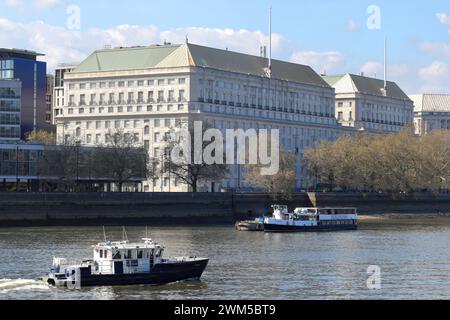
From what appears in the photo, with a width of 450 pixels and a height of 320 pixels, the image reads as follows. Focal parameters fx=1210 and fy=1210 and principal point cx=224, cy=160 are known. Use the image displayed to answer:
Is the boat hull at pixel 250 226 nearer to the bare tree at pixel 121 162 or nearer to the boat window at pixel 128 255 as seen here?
the bare tree at pixel 121 162

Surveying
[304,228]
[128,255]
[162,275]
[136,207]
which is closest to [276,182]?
[136,207]

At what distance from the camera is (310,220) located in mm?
143750

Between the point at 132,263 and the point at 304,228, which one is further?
the point at 304,228

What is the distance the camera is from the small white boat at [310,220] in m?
139

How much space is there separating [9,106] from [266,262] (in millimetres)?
115091

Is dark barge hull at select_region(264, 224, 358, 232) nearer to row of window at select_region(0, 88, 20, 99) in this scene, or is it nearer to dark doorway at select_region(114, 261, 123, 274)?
dark doorway at select_region(114, 261, 123, 274)

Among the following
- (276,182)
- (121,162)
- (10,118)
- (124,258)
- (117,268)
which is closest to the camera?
(117,268)

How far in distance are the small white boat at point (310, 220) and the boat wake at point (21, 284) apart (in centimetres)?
6570

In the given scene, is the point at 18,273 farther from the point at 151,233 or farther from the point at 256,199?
the point at 256,199

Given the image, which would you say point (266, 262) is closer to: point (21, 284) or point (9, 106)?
point (21, 284)

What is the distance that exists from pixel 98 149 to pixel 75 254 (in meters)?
74.2

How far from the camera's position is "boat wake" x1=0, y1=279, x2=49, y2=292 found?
71688mm

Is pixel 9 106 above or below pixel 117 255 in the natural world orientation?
above
